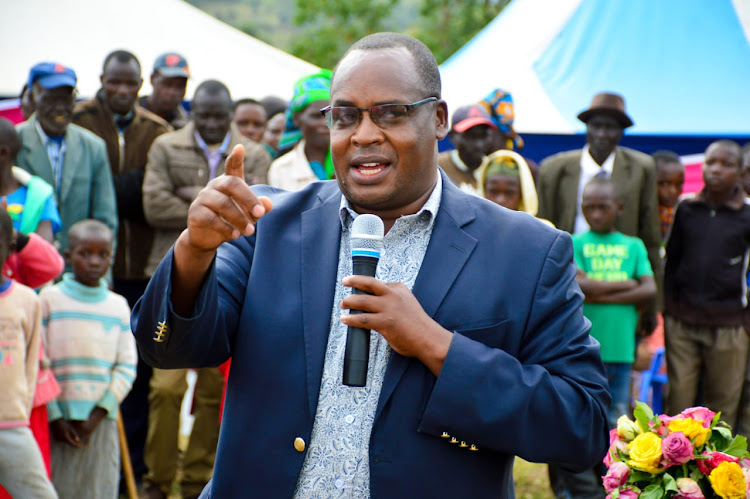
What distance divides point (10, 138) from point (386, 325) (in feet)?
14.5

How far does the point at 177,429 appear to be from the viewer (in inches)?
266

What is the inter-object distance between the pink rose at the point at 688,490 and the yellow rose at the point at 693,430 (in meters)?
0.16

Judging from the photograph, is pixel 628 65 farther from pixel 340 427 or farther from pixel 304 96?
pixel 340 427

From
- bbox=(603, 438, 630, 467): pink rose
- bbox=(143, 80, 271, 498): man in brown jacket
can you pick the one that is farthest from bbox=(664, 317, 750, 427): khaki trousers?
bbox=(603, 438, 630, 467): pink rose

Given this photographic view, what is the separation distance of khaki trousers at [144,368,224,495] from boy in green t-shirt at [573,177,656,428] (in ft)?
8.71

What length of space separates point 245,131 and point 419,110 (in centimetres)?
710

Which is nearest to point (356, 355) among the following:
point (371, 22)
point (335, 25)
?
point (371, 22)

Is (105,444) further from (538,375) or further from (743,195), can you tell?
(743,195)

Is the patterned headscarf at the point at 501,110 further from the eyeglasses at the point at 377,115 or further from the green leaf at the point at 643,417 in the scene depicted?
the eyeglasses at the point at 377,115

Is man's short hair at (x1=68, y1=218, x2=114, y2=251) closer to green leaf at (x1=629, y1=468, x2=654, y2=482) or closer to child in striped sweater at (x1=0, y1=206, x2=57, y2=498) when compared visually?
child in striped sweater at (x1=0, y1=206, x2=57, y2=498)

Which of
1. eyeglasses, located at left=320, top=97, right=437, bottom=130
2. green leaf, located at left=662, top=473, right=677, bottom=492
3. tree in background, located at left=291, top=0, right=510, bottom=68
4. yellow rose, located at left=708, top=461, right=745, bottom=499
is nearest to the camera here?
Answer: eyeglasses, located at left=320, top=97, right=437, bottom=130

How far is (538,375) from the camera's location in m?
2.44

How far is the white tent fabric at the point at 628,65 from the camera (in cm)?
1149

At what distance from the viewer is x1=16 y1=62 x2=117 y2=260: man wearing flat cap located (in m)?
6.64
